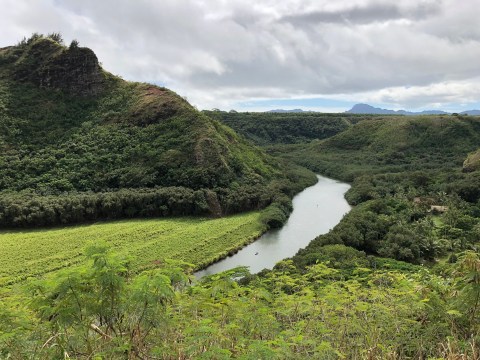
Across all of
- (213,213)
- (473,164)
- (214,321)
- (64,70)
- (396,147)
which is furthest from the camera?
(396,147)

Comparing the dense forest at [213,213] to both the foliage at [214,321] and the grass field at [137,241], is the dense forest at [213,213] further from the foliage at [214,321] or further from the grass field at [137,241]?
the grass field at [137,241]

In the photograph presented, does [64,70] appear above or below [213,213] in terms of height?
above

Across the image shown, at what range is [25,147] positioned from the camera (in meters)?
53.8

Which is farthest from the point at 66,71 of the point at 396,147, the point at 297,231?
the point at 396,147

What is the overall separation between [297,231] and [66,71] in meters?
43.7

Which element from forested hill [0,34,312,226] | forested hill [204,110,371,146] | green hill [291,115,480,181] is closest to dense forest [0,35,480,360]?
forested hill [0,34,312,226]

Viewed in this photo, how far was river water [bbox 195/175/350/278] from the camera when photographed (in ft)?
113

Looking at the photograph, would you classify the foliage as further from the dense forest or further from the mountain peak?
the mountain peak

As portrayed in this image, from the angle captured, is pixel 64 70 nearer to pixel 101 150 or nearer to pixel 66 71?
pixel 66 71

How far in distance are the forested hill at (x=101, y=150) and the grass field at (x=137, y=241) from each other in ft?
10.3

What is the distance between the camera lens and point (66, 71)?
62656 mm

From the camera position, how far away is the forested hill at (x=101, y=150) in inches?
1785

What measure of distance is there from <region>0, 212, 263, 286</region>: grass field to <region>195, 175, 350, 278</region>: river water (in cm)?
114

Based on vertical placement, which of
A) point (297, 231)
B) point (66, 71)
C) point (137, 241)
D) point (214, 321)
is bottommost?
point (297, 231)
